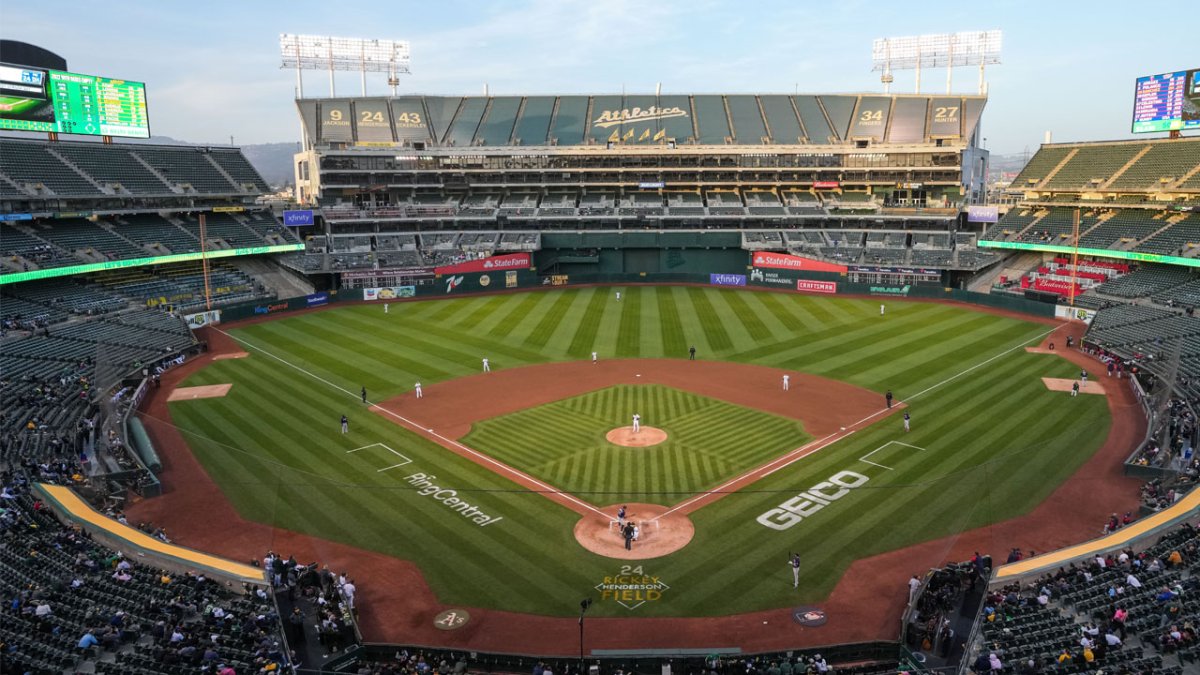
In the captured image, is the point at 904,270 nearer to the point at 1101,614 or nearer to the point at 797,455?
the point at 797,455

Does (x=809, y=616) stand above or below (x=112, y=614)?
below

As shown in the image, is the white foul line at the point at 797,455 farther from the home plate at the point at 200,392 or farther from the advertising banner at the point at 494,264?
the advertising banner at the point at 494,264

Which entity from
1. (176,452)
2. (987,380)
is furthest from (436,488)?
(987,380)

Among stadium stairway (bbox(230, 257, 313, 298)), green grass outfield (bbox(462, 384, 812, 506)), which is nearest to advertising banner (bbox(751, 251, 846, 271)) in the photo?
green grass outfield (bbox(462, 384, 812, 506))

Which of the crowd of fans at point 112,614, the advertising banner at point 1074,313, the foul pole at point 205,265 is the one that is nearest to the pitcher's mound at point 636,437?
the crowd of fans at point 112,614

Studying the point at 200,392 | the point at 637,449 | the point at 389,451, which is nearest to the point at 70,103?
the point at 200,392

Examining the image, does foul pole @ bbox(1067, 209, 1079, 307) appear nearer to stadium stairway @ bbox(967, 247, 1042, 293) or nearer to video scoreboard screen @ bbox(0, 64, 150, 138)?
stadium stairway @ bbox(967, 247, 1042, 293)
